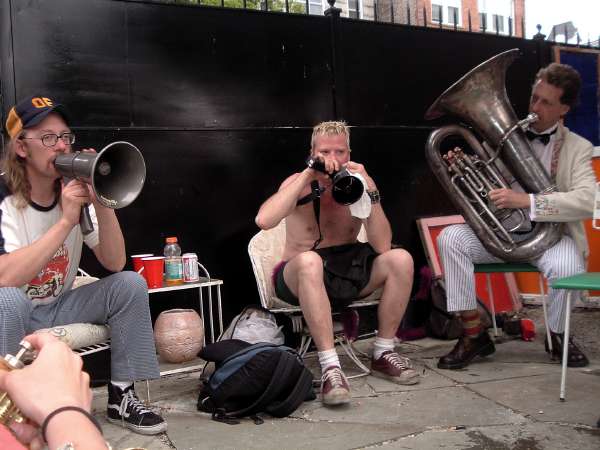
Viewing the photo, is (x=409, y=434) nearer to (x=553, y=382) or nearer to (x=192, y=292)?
(x=553, y=382)

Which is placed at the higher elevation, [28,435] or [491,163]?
[491,163]

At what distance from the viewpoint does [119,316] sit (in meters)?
2.78

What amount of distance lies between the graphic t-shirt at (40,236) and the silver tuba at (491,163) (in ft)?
6.90

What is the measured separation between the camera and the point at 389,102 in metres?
4.88

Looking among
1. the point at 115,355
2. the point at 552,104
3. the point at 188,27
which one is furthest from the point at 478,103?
the point at 115,355

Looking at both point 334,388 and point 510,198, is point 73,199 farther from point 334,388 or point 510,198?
point 510,198

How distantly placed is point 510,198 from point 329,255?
43.1 inches

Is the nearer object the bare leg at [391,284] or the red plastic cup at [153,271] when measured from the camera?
the bare leg at [391,284]

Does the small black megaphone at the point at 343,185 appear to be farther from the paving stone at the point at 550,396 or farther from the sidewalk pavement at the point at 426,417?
the paving stone at the point at 550,396

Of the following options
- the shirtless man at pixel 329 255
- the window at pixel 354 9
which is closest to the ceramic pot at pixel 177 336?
the shirtless man at pixel 329 255

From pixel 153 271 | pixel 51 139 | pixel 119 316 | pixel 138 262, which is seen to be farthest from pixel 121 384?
pixel 51 139

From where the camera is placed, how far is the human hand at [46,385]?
926 millimetres

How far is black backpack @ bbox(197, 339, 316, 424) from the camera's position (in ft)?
9.51

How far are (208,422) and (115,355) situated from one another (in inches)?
21.1
